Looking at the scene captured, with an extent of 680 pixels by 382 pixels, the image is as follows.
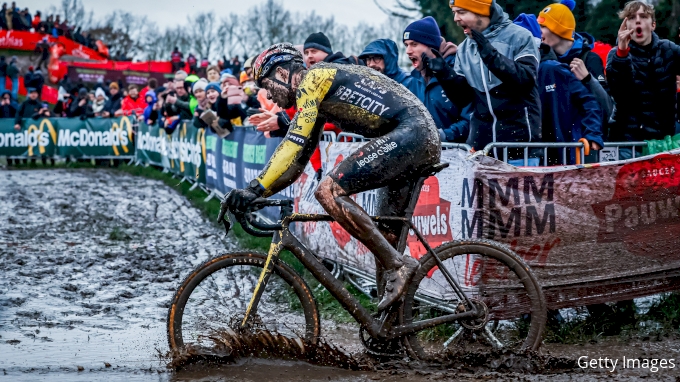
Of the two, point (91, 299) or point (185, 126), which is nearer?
point (91, 299)

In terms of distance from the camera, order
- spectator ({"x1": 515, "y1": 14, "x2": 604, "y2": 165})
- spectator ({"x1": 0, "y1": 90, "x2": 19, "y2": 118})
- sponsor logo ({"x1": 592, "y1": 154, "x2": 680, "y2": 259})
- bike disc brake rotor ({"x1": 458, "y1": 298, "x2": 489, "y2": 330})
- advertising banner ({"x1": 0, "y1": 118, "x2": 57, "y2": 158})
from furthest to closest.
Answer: spectator ({"x1": 0, "y1": 90, "x2": 19, "y2": 118}) < advertising banner ({"x1": 0, "y1": 118, "x2": 57, "y2": 158}) < spectator ({"x1": 515, "y1": 14, "x2": 604, "y2": 165}) < sponsor logo ({"x1": 592, "y1": 154, "x2": 680, "y2": 259}) < bike disc brake rotor ({"x1": 458, "y1": 298, "x2": 489, "y2": 330})

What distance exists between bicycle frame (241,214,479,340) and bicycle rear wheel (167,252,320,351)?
66mm

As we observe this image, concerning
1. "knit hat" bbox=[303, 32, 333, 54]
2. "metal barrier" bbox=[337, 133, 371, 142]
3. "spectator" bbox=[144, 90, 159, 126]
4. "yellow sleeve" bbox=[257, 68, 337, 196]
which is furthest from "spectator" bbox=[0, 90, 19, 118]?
"yellow sleeve" bbox=[257, 68, 337, 196]

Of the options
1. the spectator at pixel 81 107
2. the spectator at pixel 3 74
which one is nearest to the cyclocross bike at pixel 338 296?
the spectator at pixel 81 107

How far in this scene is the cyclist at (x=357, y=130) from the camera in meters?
4.72

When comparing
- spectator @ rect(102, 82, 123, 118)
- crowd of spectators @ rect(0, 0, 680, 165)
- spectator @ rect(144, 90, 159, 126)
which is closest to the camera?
crowd of spectators @ rect(0, 0, 680, 165)

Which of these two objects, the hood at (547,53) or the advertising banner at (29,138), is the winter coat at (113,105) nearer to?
the advertising banner at (29,138)

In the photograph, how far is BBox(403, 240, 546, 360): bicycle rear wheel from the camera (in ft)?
16.6

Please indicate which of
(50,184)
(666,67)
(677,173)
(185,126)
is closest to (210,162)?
(185,126)

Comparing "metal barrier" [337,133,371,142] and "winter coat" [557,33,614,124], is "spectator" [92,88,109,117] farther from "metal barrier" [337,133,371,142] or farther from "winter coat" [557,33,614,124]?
"winter coat" [557,33,614,124]

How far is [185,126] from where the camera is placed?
18016 millimetres

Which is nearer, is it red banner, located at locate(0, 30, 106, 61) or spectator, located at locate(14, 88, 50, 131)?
spectator, located at locate(14, 88, 50, 131)

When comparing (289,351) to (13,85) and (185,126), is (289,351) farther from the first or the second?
(13,85)

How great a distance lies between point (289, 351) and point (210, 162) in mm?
10707
